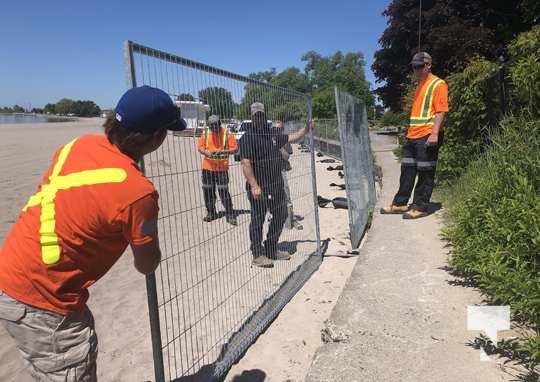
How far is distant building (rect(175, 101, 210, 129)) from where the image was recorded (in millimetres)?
2576

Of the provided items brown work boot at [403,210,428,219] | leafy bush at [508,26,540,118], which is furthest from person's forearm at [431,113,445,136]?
brown work boot at [403,210,428,219]

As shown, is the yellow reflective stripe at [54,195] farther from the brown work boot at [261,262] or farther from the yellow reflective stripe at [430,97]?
the yellow reflective stripe at [430,97]

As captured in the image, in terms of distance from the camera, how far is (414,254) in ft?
14.0

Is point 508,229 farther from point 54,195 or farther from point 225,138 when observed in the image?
point 54,195

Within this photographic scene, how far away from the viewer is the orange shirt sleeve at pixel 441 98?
4.93 meters

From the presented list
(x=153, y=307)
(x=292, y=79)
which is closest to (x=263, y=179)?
(x=153, y=307)

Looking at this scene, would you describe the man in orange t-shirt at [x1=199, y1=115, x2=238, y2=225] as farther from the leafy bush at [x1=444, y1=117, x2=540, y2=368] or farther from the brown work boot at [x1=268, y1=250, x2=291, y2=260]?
the leafy bush at [x1=444, y1=117, x2=540, y2=368]

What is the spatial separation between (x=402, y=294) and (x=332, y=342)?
869 mm

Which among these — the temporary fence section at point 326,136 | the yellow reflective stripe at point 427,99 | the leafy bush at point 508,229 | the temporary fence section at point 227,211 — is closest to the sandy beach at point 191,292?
the temporary fence section at point 227,211

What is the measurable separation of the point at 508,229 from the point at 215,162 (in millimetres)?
2249

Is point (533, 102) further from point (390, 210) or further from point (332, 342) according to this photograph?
point (332, 342)

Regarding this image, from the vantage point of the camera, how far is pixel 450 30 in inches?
861

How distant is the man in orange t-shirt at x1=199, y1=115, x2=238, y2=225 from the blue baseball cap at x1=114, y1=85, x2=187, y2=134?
95 cm

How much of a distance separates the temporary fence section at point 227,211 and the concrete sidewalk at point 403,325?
2.87ft
